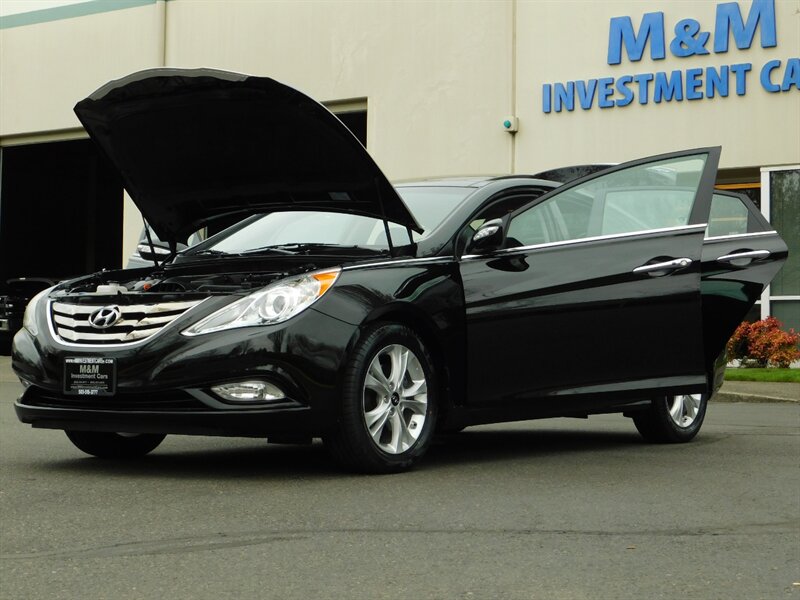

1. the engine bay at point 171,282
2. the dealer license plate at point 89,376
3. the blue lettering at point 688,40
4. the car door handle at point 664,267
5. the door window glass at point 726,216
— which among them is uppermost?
the blue lettering at point 688,40

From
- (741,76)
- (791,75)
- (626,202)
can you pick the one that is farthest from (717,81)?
(626,202)

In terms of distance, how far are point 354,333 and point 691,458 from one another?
97.9 inches

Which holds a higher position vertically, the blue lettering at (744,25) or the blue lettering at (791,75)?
the blue lettering at (744,25)

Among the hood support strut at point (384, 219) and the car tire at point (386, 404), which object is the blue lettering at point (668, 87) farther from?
the car tire at point (386, 404)

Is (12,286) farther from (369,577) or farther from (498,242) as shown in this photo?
(369,577)

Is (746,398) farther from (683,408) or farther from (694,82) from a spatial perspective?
(694,82)

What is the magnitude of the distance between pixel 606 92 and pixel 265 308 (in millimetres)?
13995

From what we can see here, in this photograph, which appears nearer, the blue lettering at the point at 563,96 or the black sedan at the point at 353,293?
the black sedan at the point at 353,293

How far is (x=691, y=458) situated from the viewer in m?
7.82

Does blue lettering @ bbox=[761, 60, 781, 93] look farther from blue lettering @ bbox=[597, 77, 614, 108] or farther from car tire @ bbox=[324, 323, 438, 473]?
car tire @ bbox=[324, 323, 438, 473]

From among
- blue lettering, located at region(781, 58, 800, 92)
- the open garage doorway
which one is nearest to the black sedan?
blue lettering, located at region(781, 58, 800, 92)

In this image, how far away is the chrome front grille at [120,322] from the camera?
20.9 ft

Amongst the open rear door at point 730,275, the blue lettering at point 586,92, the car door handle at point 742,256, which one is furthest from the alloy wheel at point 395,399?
the blue lettering at point 586,92

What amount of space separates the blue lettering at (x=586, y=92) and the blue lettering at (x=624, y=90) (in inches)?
15.6
